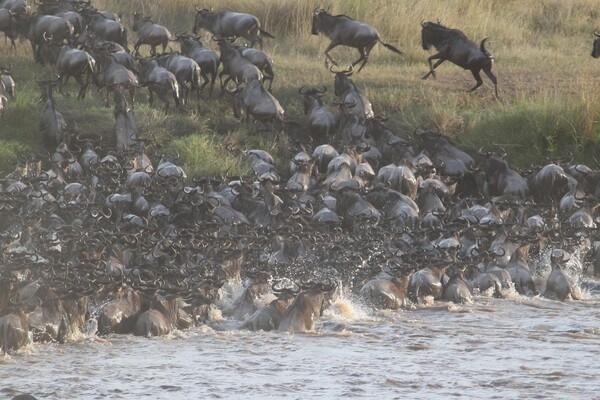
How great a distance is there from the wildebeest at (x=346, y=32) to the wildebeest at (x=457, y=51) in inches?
29.6

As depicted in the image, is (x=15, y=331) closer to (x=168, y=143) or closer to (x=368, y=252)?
(x=368, y=252)

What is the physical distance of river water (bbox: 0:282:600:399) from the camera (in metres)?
9.00

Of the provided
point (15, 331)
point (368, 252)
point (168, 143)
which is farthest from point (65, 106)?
point (15, 331)

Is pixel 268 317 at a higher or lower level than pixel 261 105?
lower

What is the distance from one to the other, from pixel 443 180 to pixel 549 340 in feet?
16.0

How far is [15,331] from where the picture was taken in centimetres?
930

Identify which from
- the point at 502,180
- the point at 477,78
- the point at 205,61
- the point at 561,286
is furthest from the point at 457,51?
the point at 561,286

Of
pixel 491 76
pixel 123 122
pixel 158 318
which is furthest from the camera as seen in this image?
pixel 491 76

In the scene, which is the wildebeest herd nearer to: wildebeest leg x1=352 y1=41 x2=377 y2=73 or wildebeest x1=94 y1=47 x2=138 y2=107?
wildebeest x1=94 y1=47 x2=138 y2=107

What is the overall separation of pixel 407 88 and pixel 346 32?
1222 millimetres

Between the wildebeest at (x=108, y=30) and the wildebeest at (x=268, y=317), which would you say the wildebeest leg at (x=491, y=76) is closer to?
the wildebeest at (x=108, y=30)

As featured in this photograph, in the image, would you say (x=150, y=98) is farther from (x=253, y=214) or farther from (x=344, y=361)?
(x=344, y=361)

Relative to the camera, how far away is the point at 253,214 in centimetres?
1354

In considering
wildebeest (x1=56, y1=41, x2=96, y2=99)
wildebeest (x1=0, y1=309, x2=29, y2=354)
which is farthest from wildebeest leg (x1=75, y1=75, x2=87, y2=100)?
wildebeest (x1=0, y1=309, x2=29, y2=354)
